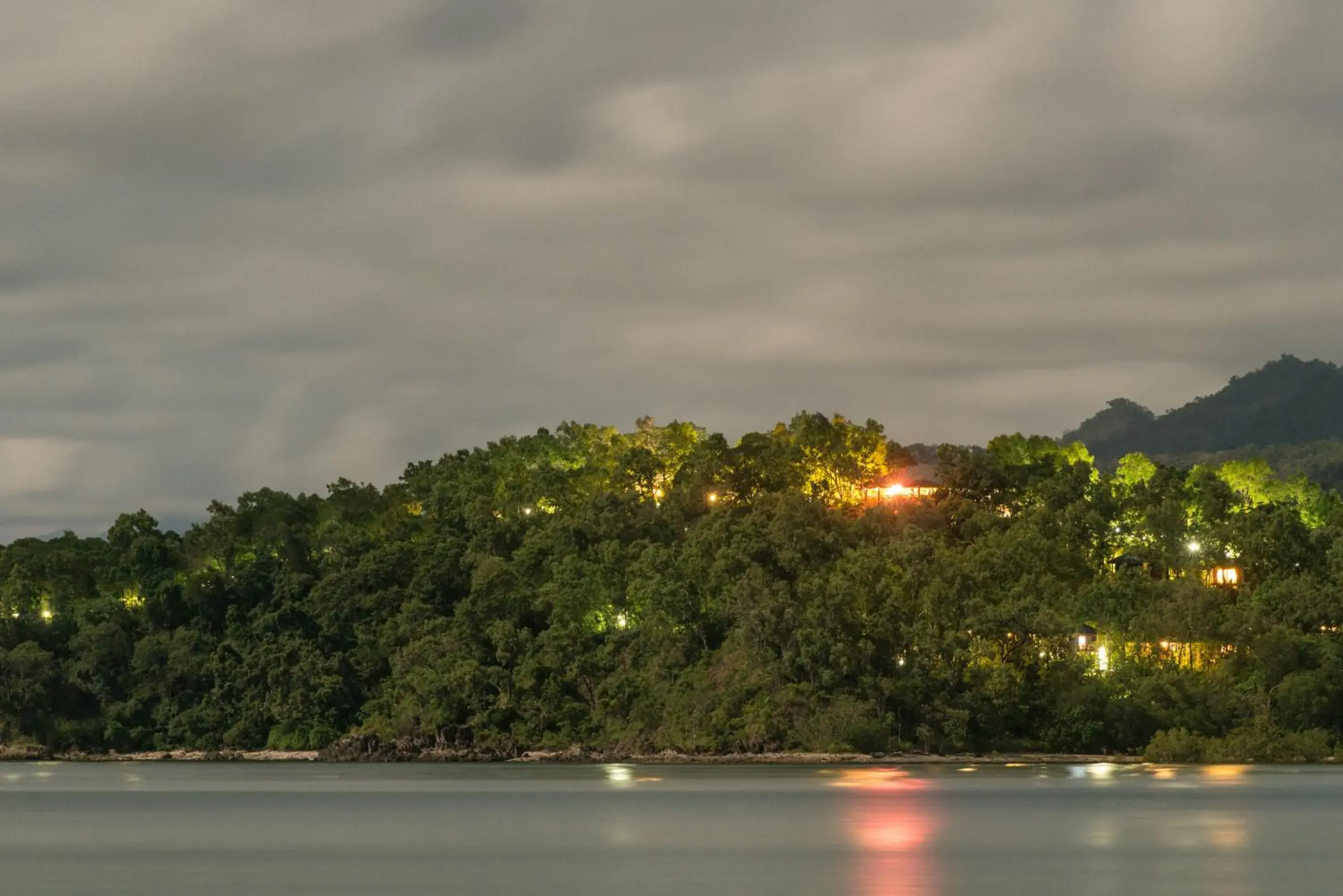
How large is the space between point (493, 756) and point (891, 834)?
191ft

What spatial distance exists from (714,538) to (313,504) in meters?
43.0

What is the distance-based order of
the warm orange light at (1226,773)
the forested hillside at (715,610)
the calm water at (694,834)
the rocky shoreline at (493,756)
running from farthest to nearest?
the rocky shoreline at (493,756) < the forested hillside at (715,610) < the warm orange light at (1226,773) < the calm water at (694,834)

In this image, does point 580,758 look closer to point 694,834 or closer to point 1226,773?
point 1226,773

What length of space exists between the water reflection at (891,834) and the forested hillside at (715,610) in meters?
9.55

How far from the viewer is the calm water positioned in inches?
1941

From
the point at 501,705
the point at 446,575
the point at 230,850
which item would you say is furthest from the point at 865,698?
the point at 230,850

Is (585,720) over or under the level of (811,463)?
under

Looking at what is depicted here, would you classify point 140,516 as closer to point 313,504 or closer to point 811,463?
point 313,504

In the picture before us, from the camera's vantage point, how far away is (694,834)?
64.4 meters

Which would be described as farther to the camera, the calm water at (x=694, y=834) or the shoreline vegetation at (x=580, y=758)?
the shoreline vegetation at (x=580, y=758)

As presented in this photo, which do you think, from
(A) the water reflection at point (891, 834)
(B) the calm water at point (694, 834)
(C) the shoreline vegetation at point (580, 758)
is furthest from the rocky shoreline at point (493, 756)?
(A) the water reflection at point (891, 834)

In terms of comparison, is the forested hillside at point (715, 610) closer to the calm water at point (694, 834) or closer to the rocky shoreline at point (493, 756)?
the rocky shoreline at point (493, 756)

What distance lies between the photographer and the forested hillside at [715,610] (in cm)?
10588

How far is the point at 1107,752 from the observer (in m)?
110
